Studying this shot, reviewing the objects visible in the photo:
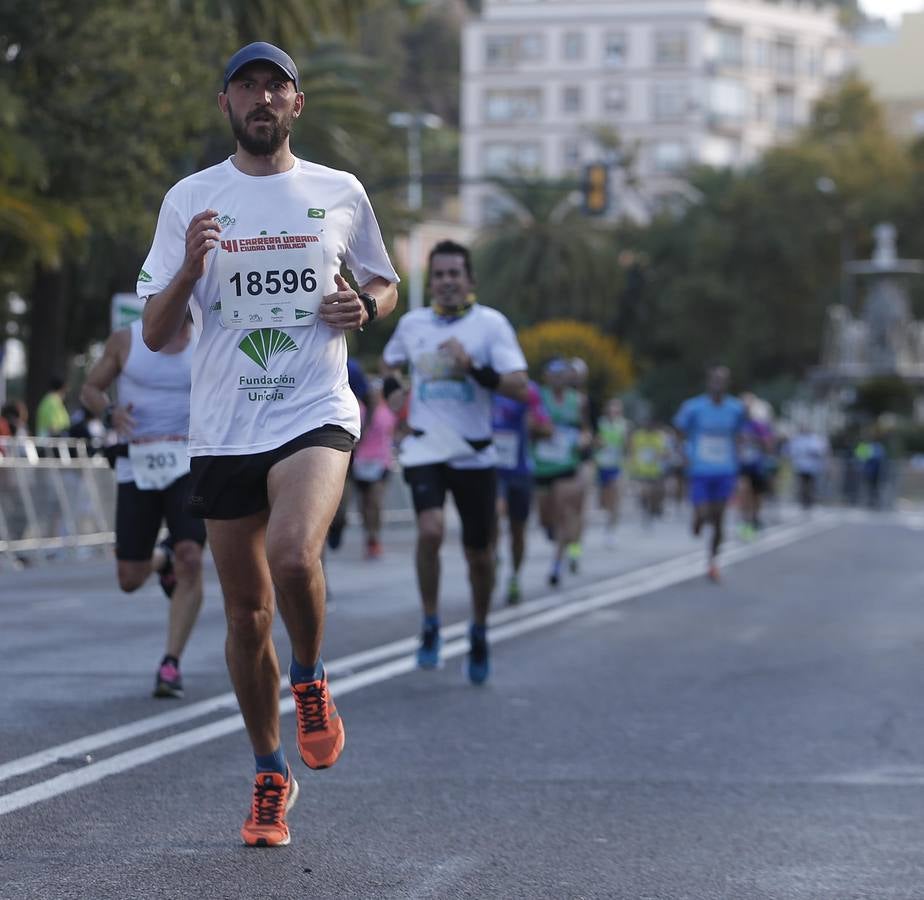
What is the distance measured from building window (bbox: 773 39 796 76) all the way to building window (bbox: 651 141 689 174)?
9.04 meters

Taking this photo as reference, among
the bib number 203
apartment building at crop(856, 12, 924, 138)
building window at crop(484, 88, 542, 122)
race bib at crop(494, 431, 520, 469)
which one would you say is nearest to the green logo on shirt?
the bib number 203

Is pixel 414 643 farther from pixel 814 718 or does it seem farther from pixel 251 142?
pixel 251 142

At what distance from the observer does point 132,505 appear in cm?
940

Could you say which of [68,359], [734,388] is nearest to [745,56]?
[734,388]

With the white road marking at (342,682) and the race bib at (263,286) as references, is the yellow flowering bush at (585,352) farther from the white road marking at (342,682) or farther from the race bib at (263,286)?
the race bib at (263,286)

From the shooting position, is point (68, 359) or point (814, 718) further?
point (68, 359)

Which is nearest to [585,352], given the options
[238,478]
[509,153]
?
[509,153]

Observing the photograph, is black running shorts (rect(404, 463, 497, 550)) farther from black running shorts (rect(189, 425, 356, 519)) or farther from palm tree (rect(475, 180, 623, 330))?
palm tree (rect(475, 180, 623, 330))

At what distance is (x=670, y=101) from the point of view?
4572 inches

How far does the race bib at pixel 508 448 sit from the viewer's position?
1558 cm

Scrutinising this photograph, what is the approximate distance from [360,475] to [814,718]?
12.2 metres

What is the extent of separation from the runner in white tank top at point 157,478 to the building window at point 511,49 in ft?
352

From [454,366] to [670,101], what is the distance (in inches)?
4248

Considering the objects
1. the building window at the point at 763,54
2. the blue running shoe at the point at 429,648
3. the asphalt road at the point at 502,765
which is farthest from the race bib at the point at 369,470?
the building window at the point at 763,54
